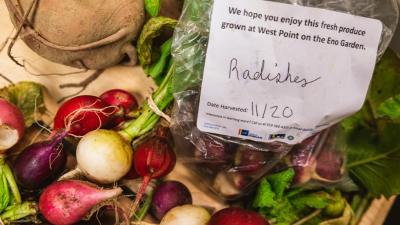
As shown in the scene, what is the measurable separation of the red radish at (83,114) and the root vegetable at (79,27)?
0.32 ft

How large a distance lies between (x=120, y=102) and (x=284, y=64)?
1.23 feet

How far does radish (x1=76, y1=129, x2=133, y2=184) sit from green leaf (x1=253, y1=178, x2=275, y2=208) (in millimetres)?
260

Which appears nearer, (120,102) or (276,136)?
(276,136)

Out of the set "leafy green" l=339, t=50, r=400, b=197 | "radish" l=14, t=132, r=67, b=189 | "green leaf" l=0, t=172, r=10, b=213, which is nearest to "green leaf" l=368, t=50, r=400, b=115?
"leafy green" l=339, t=50, r=400, b=197

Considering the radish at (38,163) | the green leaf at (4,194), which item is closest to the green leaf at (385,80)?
the radish at (38,163)

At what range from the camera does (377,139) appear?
38.5 inches

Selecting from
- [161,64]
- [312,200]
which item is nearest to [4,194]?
[161,64]

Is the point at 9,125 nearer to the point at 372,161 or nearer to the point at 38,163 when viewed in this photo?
the point at 38,163

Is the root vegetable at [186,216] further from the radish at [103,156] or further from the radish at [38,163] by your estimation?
the radish at [38,163]

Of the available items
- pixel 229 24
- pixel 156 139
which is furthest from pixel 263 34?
pixel 156 139

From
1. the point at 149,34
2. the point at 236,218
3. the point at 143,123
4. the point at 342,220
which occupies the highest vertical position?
the point at 149,34

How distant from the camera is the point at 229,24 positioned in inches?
27.0

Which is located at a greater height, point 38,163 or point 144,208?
point 38,163

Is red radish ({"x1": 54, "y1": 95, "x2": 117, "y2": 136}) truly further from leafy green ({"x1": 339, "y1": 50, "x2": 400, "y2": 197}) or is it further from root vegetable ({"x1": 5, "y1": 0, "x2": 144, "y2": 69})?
leafy green ({"x1": 339, "y1": 50, "x2": 400, "y2": 197})
